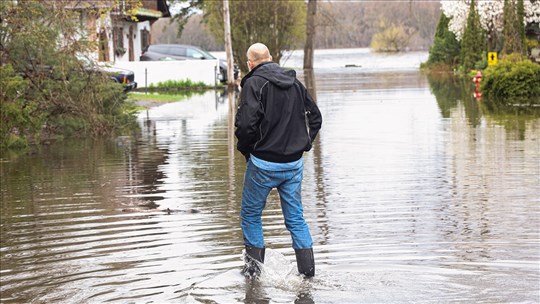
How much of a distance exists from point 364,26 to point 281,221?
130 metres

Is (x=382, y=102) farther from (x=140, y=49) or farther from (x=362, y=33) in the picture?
(x=362, y=33)

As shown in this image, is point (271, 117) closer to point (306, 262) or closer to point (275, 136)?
point (275, 136)

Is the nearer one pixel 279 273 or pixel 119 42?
pixel 279 273

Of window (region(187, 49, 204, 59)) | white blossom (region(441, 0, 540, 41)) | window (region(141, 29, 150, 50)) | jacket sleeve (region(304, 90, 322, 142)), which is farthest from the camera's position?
window (region(141, 29, 150, 50))

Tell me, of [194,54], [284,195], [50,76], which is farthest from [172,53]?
[284,195]

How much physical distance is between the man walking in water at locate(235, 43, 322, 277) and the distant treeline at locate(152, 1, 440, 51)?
10284cm

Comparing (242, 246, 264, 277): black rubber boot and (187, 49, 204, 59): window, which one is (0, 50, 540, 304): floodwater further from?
(187, 49, 204, 59): window

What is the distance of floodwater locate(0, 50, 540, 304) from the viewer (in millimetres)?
7863

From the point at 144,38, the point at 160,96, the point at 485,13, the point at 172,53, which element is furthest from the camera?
the point at 144,38

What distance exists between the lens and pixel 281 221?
10.8m

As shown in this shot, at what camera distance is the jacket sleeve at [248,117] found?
775cm

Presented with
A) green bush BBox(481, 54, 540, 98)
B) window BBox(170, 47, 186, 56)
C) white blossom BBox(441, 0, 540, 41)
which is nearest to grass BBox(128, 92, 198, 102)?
window BBox(170, 47, 186, 56)

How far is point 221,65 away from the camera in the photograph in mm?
46562

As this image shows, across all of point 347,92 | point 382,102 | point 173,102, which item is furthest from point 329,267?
point 347,92
